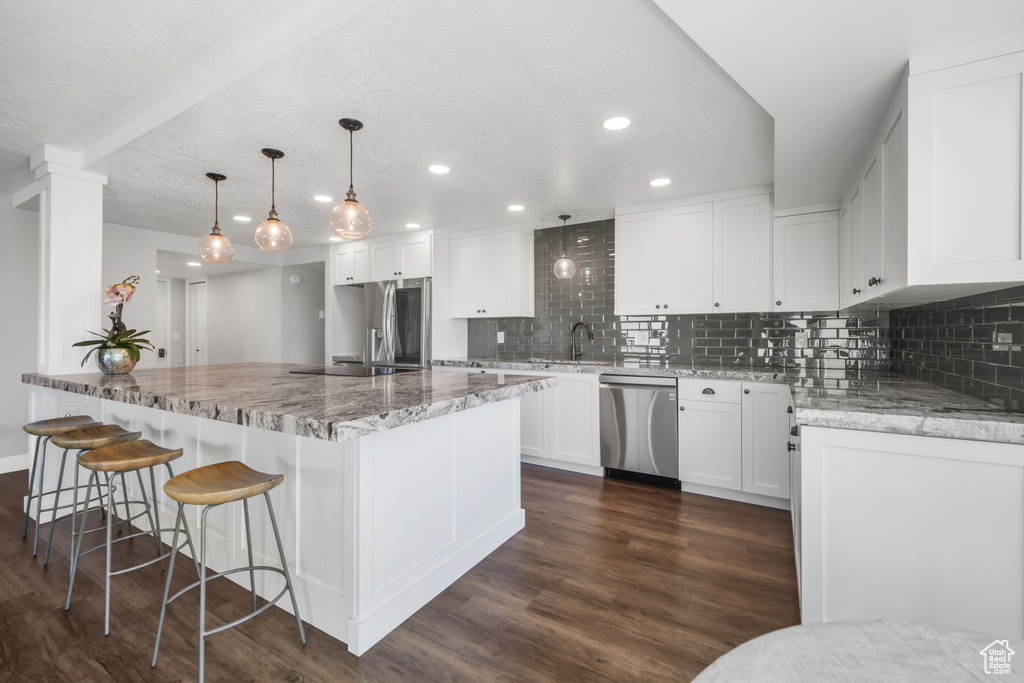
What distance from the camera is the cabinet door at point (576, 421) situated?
385 cm

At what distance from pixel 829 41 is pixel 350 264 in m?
5.03

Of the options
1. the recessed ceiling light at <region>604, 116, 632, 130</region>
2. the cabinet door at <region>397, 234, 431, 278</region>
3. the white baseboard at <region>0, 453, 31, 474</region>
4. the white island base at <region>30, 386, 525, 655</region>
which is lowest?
the white baseboard at <region>0, 453, 31, 474</region>

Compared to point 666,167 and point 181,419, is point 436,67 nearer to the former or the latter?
point 666,167

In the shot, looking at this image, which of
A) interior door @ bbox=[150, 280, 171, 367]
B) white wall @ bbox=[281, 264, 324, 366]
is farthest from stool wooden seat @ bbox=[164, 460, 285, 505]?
interior door @ bbox=[150, 280, 171, 367]

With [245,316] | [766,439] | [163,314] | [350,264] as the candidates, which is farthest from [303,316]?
[766,439]

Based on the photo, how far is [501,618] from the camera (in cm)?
193

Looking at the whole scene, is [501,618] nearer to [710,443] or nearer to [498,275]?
[710,443]

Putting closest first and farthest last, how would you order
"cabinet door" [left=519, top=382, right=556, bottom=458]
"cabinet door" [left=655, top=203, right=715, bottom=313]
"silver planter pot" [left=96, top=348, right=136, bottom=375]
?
"silver planter pot" [left=96, top=348, right=136, bottom=375] → "cabinet door" [left=655, top=203, right=715, bottom=313] → "cabinet door" [left=519, top=382, right=556, bottom=458]

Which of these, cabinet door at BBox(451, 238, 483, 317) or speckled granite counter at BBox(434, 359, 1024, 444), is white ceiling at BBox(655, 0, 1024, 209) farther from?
cabinet door at BBox(451, 238, 483, 317)

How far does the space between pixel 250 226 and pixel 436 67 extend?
12.3ft

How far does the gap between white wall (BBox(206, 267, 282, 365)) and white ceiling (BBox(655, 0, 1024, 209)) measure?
6122 millimetres

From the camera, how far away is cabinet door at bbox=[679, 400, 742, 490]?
3.27 m

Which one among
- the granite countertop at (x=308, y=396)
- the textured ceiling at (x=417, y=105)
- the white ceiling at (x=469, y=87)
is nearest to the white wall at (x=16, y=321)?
the textured ceiling at (x=417, y=105)

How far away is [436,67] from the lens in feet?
6.49
